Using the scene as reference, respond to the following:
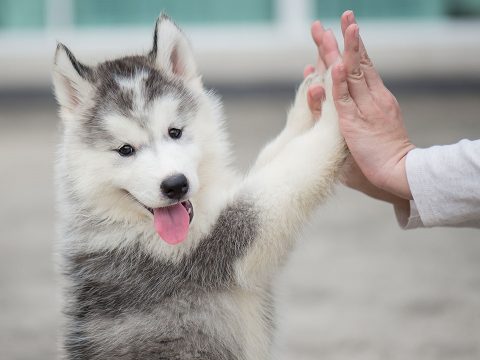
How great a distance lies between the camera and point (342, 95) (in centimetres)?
370

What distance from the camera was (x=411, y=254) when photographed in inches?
297

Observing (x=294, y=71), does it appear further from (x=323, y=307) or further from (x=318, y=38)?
(x=318, y=38)

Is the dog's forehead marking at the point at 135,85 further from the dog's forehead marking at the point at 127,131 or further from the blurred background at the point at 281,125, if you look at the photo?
the blurred background at the point at 281,125

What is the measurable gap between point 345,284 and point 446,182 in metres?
3.51

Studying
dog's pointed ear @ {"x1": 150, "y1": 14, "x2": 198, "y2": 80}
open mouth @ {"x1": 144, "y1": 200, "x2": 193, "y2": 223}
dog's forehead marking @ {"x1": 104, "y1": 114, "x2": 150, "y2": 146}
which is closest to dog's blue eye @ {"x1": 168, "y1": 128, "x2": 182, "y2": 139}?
dog's forehead marking @ {"x1": 104, "y1": 114, "x2": 150, "y2": 146}

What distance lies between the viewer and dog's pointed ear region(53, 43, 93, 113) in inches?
151

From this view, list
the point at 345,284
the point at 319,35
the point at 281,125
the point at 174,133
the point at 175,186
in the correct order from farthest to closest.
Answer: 1. the point at 281,125
2. the point at 345,284
3. the point at 319,35
4. the point at 174,133
5. the point at 175,186

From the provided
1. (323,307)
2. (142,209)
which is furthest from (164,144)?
(323,307)

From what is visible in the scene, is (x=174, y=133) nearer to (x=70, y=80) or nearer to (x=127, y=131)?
(x=127, y=131)

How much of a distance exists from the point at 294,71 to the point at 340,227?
5.65m

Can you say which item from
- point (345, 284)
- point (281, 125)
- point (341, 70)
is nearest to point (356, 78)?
point (341, 70)

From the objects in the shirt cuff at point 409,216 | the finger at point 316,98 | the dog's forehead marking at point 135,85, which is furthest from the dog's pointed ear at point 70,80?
the shirt cuff at point 409,216

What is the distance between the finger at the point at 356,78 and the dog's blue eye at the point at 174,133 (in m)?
0.82

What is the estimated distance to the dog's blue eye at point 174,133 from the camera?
3777 mm
